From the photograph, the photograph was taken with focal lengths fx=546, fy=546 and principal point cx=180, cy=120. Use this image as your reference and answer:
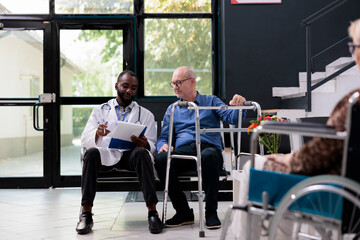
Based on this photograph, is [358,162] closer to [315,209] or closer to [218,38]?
[315,209]

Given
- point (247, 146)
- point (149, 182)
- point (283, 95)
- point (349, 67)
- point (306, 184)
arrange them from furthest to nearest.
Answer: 1. point (283, 95)
2. point (349, 67)
3. point (247, 146)
4. point (149, 182)
5. point (306, 184)

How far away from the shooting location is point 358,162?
1859mm

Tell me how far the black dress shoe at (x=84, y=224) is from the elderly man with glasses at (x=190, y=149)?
0.56m

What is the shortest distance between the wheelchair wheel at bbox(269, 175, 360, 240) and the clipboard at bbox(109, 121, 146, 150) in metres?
1.91

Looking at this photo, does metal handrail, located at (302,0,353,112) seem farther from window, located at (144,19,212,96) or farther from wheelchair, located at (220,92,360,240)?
wheelchair, located at (220,92,360,240)

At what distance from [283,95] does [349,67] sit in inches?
31.2

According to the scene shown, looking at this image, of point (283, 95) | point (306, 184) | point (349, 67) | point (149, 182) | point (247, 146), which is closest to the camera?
point (306, 184)

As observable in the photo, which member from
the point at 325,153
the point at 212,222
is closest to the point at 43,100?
the point at 212,222

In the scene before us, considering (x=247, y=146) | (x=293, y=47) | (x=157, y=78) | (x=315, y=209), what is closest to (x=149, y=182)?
(x=247, y=146)

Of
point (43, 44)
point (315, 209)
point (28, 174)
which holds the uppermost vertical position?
point (43, 44)

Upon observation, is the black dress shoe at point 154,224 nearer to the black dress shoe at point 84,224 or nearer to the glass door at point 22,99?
the black dress shoe at point 84,224

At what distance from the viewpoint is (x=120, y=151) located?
390cm

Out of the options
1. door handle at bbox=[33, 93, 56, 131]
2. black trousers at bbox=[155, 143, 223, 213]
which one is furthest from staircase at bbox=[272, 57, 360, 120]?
door handle at bbox=[33, 93, 56, 131]

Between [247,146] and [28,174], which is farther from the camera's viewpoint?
[28,174]
